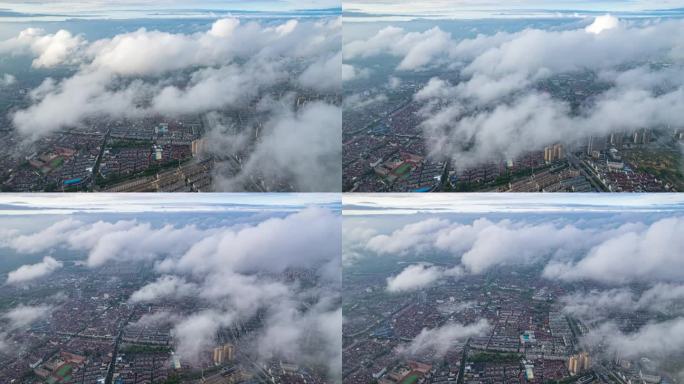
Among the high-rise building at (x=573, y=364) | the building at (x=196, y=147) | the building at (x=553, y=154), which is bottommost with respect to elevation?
the high-rise building at (x=573, y=364)

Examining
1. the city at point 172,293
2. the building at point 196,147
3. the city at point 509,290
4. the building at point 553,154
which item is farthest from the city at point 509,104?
the building at point 196,147

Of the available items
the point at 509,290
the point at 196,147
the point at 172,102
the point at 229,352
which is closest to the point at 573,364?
the point at 509,290

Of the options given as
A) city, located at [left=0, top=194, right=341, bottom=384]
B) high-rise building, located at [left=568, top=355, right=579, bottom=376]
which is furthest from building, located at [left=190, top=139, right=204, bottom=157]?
high-rise building, located at [left=568, top=355, right=579, bottom=376]

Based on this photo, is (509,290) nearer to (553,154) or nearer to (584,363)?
(584,363)

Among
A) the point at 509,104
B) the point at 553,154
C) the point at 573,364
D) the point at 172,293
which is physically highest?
the point at 509,104

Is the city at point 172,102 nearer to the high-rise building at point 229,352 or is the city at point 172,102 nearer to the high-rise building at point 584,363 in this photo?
the high-rise building at point 229,352

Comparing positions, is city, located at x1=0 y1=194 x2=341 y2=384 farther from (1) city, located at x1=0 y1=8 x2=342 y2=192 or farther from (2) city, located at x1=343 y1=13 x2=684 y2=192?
(2) city, located at x1=343 y1=13 x2=684 y2=192

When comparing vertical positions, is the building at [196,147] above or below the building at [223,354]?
above
